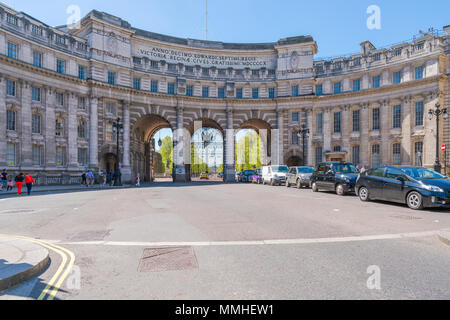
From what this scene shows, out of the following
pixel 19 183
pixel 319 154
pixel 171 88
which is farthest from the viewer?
pixel 171 88

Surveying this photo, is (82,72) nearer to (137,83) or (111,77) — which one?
(111,77)

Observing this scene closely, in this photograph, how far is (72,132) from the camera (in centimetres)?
3494

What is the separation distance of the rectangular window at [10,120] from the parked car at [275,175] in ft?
85.7

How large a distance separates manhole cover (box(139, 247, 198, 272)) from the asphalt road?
17mm

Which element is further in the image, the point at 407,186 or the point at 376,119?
the point at 376,119

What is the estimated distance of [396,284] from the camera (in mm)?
3990

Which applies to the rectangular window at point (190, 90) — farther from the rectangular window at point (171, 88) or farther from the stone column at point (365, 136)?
the stone column at point (365, 136)

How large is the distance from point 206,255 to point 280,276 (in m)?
1.59

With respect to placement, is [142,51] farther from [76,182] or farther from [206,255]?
[206,255]

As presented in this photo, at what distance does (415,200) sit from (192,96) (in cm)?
3617

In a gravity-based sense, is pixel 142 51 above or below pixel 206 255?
above

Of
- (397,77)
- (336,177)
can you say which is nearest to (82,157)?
(336,177)

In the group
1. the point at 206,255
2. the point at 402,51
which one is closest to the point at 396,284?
the point at 206,255

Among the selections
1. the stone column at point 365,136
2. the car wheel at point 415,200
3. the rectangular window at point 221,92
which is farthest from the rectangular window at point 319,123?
the car wheel at point 415,200
